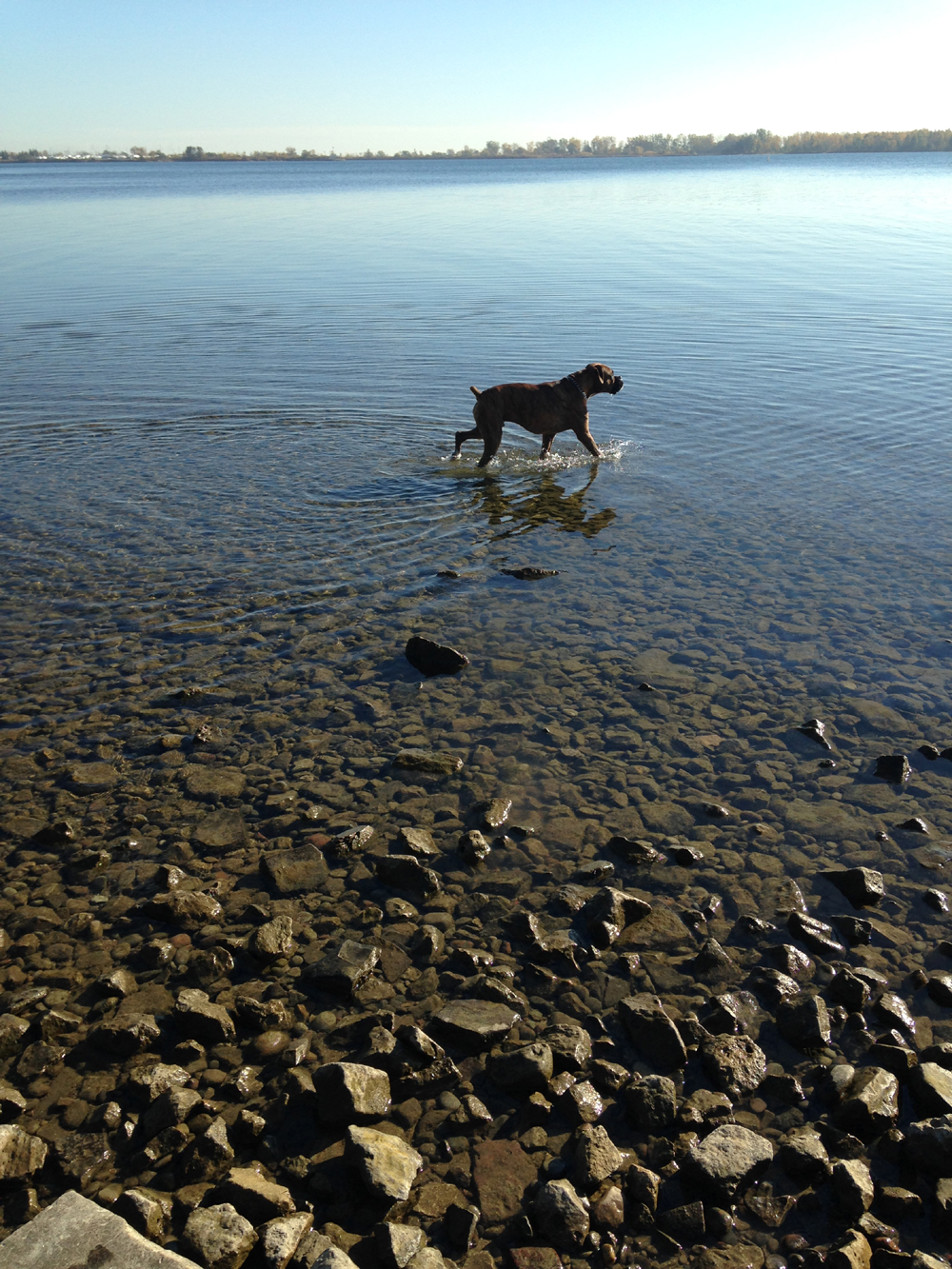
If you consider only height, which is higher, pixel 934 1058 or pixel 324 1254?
pixel 324 1254

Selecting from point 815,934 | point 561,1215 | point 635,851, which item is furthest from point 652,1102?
point 635,851

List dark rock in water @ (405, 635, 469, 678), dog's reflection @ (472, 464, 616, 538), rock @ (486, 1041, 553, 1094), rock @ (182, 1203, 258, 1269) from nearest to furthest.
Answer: rock @ (182, 1203, 258, 1269), rock @ (486, 1041, 553, 1094), dark rock in water @ (405, 635, 469, 678), dog's reflection @ (472, 464, 616, 538)

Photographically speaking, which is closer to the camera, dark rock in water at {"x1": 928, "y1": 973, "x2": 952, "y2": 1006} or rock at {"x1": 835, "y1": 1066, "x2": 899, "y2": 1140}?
rock at {"x1": 835, "y1": 1066, "x2": 899, "y2": 1140}

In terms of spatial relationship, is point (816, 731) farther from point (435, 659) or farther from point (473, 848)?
point (435, 659)

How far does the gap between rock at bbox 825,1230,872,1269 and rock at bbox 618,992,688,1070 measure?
987 millimetres

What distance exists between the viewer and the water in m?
6.88

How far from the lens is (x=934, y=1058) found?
171 inches

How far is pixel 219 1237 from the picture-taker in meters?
3.41

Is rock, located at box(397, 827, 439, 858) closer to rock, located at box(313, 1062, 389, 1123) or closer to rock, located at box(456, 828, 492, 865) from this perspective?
rock, located at box(456, 828, 492, 865)

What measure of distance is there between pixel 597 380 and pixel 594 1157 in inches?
436

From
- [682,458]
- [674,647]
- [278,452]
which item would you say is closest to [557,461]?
[682,458]

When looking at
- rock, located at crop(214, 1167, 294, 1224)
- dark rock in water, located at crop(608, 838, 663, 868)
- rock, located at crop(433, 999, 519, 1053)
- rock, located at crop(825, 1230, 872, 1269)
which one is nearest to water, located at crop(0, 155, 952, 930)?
dark rock in water, located at crop(608, 838, 663, 868)

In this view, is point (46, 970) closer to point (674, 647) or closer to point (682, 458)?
point (674, 647)

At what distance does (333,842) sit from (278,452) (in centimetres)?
889
